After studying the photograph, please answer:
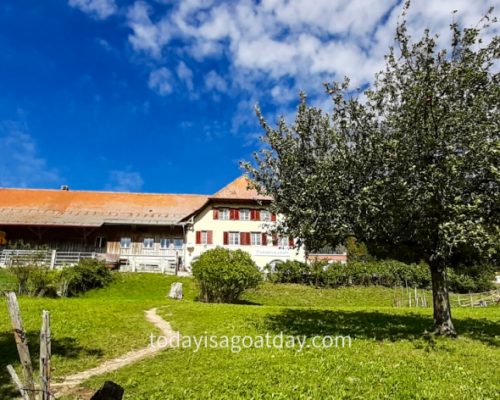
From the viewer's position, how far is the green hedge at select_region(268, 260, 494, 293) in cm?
3340

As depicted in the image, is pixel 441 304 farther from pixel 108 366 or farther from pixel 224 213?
pixel 224 213

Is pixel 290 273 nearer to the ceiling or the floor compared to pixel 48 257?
nearer to the floor

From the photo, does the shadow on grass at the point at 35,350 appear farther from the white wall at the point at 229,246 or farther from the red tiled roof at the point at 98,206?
the white wall at the point at 229,246

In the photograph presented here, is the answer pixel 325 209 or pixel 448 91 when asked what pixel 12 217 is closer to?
pixel 325 209

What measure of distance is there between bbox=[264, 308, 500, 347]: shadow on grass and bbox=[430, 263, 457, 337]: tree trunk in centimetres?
63

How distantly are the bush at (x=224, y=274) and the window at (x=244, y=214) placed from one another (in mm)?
19142

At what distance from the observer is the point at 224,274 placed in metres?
22.3

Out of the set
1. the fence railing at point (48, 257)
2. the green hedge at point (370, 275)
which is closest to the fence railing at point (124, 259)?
the fence railing at point (48, 257)

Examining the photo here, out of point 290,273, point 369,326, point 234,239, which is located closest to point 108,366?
point 369,326

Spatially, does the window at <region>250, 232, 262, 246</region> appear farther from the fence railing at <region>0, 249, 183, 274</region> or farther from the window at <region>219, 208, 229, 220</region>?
the fence railing at <region>0, 249, 183, 274</region>

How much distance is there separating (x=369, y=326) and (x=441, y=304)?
2.91m

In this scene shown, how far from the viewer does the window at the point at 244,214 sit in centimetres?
4269

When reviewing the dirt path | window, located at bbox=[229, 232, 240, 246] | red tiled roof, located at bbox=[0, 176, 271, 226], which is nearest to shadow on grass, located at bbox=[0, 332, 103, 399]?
the dirt path

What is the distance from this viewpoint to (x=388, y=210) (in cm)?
1113
